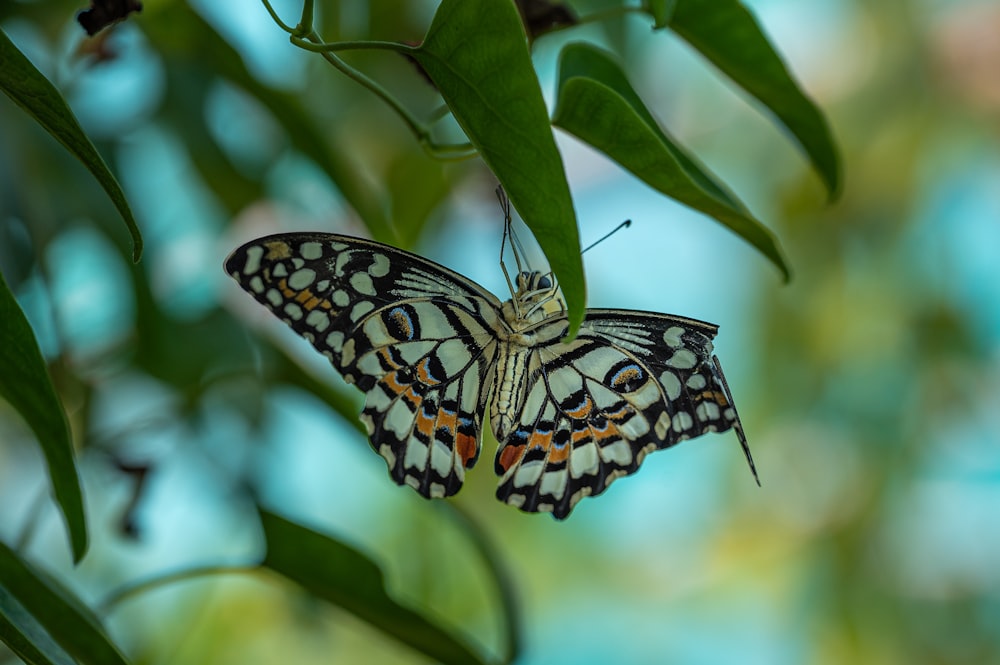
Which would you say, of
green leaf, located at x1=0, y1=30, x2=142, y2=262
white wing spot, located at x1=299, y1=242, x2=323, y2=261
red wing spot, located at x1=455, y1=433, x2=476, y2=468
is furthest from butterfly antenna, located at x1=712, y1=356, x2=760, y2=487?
green leaf, located at x1=0, y1=30, x2=142, y2=262

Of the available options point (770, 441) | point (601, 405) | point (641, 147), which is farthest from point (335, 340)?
point (770, 441)

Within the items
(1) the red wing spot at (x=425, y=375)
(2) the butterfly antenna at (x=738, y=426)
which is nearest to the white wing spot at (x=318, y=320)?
(1) the red wing spot at (x=425, y=375)

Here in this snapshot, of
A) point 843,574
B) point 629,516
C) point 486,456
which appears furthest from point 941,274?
point 486,456

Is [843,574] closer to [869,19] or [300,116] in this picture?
[869,19]

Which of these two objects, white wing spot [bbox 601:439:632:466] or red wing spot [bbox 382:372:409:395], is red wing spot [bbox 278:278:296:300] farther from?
white wing spot [bbox 601:439:632:466]

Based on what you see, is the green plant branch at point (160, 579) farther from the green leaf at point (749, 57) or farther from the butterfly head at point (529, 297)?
the green leaf at point (749, 57)
